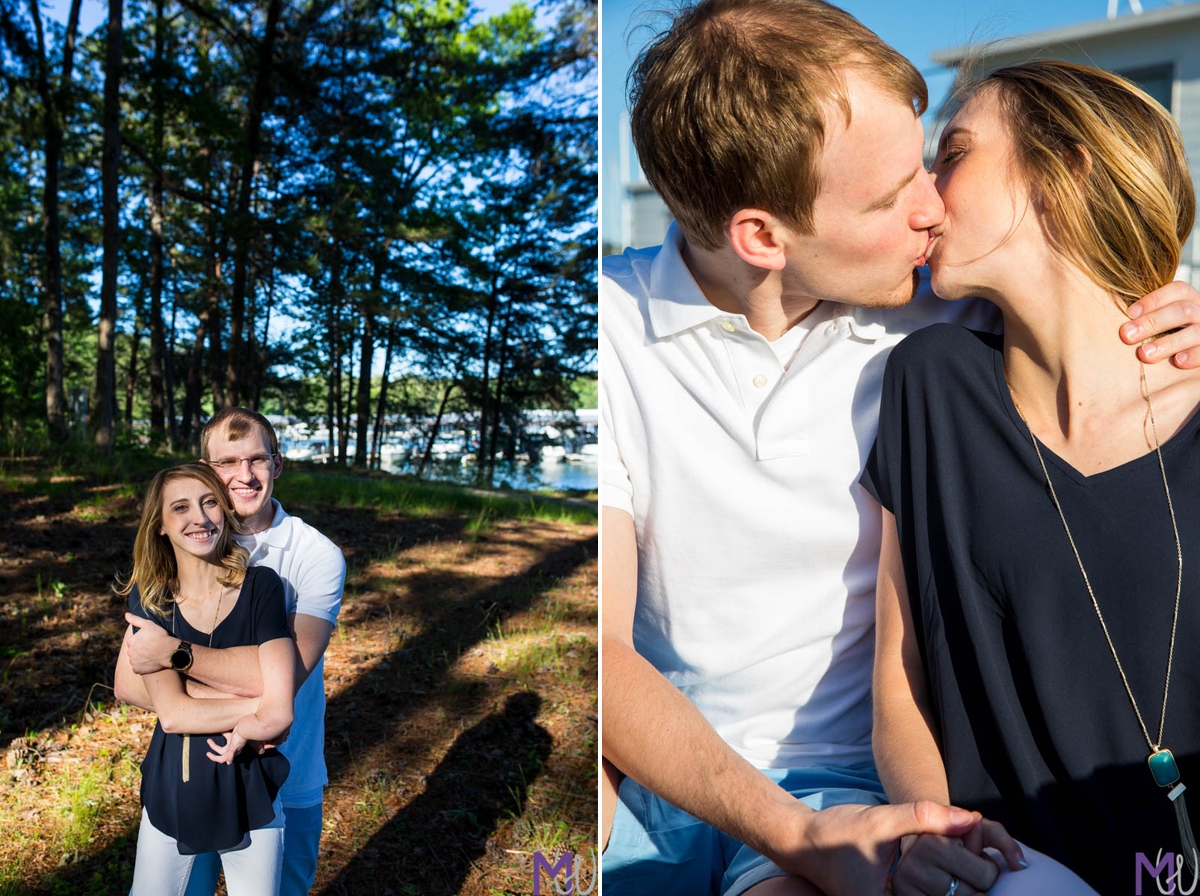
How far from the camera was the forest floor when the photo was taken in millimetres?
1476

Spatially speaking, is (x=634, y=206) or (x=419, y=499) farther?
(x=419, y=499)

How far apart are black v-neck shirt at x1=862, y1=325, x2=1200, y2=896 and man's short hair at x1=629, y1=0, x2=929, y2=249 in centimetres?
25

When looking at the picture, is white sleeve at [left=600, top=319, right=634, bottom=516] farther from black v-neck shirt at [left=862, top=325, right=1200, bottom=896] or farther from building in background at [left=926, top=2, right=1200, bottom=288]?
building in background at [left=926, top=2, right=1200, bottom=288]

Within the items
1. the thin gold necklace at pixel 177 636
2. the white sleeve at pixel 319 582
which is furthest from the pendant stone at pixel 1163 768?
the thin gold necklace at pixel 177 636

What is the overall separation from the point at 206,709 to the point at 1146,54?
1396 millimetres

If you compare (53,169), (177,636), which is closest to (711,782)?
(177,636)

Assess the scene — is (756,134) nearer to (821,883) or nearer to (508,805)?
(821,883)

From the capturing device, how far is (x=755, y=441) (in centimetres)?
105

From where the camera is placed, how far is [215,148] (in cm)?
198

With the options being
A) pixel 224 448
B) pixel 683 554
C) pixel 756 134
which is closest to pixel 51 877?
pixel 224 448

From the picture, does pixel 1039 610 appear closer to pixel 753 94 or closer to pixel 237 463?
pixel 753 94

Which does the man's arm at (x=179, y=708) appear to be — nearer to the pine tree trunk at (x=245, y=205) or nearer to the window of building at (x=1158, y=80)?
the pine tree trunk at (x=245, y=205)

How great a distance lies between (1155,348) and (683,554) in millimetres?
564

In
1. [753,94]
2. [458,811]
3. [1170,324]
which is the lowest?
[458,811]
